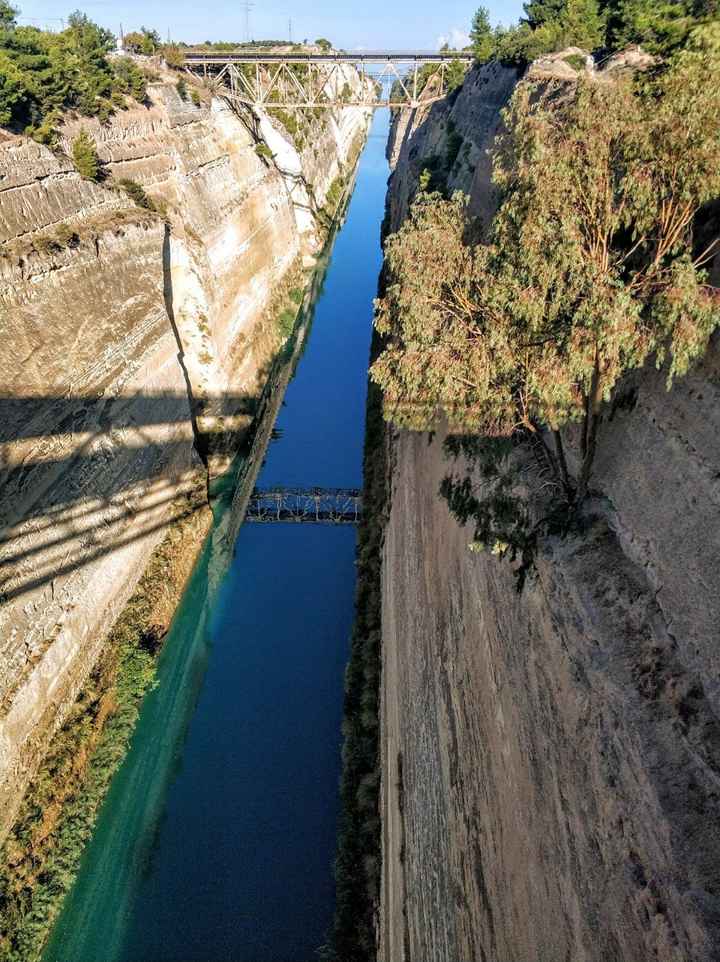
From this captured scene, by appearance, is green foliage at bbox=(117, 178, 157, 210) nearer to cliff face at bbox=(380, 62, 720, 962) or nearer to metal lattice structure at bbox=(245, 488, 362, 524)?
metal lattice structure at bbox=(245, 488, 362, 524)

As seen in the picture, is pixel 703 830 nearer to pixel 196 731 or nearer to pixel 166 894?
pixel 166 894

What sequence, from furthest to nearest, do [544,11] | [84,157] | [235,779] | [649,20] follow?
[544,11] → [649,20] → [84,157] → [235,779]

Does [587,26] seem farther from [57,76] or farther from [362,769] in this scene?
[362,769]

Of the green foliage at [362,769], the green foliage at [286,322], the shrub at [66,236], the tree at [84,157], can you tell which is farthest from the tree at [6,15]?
the green foliage at [362,769]

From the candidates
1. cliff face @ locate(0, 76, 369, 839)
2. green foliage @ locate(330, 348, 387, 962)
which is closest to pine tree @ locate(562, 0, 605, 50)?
cliff face @ locate(0, 76, 369, 839)

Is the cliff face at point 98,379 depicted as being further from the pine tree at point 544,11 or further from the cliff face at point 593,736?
the pine tree at point 544,11

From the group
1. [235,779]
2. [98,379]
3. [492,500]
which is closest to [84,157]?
[98,379]

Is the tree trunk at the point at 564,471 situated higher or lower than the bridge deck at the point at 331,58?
lower
